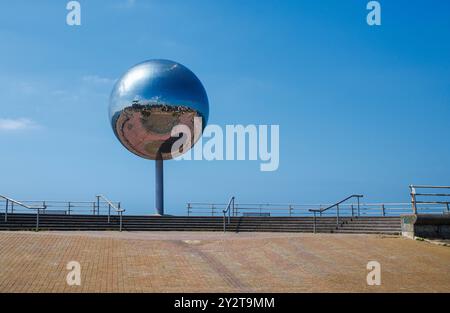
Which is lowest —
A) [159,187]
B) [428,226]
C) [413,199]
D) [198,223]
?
[198,223]

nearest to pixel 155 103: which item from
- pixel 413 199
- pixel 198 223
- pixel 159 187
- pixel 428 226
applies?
pixel 159 187

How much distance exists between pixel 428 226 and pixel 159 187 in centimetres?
1322

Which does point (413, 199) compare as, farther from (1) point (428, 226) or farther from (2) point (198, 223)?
(2) point (198, 223)

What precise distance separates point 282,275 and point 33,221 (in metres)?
12.3

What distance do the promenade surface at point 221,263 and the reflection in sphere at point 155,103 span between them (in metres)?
8.04

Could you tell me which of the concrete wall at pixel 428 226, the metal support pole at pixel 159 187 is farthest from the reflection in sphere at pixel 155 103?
the concrete wall at pixel 428 226

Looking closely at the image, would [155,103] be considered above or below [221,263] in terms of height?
above

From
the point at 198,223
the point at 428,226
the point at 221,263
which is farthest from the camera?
the point at 198,223

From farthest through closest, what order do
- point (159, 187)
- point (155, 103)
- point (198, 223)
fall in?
point (159, 187) < point (155, 103) < point (198, 223)

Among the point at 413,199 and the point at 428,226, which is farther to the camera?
the point at 413,199

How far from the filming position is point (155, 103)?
967 inches

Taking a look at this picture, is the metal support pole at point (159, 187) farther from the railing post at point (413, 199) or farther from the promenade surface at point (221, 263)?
the railing post at point (413, 199)

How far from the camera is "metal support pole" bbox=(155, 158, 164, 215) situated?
26484 mm
